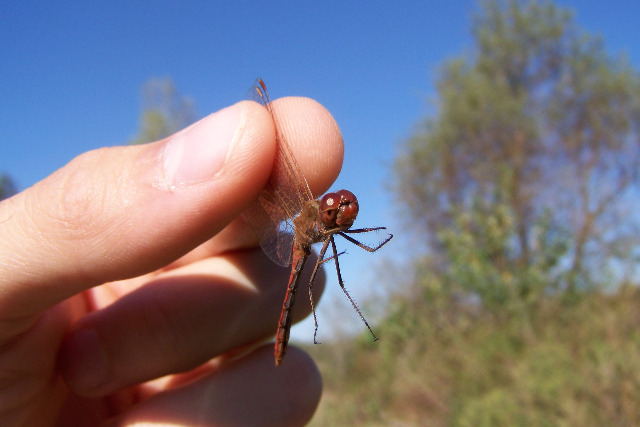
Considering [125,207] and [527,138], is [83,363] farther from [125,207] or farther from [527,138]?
[527,138]

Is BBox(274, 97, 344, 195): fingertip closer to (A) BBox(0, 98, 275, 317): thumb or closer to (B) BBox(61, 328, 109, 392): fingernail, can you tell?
(A) BBox(0, 98, 275, 317): thumb

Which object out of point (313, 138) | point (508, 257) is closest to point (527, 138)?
point (508, 257)

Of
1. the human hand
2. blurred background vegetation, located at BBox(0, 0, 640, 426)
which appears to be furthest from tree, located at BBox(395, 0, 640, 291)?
the human hand

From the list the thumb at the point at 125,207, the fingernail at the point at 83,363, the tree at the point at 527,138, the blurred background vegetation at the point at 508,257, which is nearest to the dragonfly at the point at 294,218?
the thumb at the point at 125,207

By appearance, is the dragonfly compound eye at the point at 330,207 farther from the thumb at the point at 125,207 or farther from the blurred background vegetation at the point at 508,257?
the blurred background vegetation at the point at 508,257

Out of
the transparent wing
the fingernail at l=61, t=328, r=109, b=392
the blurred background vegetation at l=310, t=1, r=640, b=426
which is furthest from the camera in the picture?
the blurred background vegetation at l=310, t=1, r=640, b=426

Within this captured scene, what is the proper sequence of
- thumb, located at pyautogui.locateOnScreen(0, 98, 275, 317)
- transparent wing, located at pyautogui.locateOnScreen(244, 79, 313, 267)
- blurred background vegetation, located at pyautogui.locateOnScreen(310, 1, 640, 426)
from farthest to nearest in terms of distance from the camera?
blurred background vegetation, located at pyautogui.locateOnScreen(310, 1, 640, 426) < transparent wing, located at pyautogui.locateOnScreen(244, 79, 313, 267) < thumb, located at pyautogui.locateOnScreen(0, 98, 275, 317)
